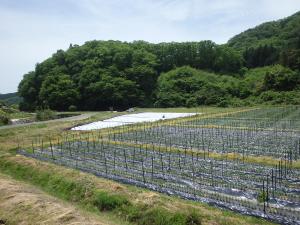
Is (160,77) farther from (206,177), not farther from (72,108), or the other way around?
(206,177)

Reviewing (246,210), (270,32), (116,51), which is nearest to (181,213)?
(246,210)

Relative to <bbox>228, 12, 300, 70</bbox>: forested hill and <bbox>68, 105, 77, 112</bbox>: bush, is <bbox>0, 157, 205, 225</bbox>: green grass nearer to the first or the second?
<bbox>68, 105, 77, 112</bbox>: bush

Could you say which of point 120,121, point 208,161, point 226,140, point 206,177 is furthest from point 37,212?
point 120,121

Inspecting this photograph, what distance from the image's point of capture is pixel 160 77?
4875 cm

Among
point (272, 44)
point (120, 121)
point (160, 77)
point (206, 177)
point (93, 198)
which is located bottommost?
point (93, 198)

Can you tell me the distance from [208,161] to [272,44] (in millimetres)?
48718

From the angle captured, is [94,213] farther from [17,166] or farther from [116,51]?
[116,51]

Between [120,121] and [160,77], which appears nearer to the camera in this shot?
[120,121]

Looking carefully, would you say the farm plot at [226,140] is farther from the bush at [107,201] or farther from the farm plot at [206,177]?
the bush at [107,201]

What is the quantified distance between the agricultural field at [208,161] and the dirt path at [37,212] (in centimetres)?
248

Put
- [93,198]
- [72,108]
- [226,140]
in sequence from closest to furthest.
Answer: [93,198] → [226,140] → [72,108]

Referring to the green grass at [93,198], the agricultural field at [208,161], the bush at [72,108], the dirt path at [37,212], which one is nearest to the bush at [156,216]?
the green grass at [93,198]

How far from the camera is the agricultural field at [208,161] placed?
8.61 metres

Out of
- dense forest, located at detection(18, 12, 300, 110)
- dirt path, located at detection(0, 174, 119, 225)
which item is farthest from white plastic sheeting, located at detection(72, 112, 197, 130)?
dirt path, located at detection(0, 174, 119, 225)
